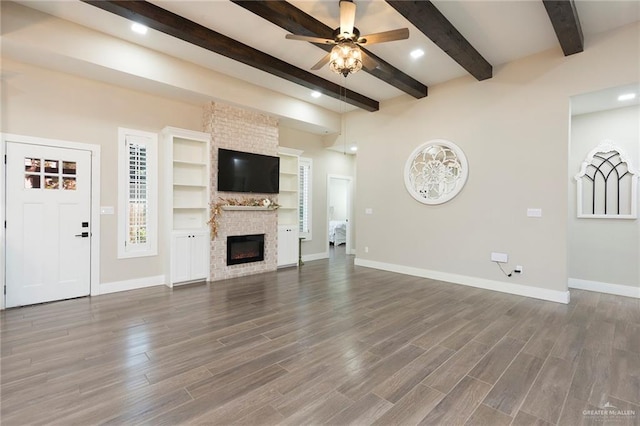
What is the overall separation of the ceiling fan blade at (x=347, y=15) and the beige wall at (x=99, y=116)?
3.49 m

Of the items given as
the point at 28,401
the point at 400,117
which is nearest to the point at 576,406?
the point at 28,401

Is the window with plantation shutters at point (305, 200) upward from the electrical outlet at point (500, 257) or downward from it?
upward

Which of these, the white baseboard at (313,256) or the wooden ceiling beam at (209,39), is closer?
the wooden ceiling beam at (209,39)

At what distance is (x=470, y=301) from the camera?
4383 mm

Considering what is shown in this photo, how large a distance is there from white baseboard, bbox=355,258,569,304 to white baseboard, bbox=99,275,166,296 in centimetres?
422

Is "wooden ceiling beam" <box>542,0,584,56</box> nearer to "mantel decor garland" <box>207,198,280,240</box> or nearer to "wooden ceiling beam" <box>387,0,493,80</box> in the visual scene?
"wooden ceiling beam" <box>387,0,493,80</box>

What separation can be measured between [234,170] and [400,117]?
3.59m

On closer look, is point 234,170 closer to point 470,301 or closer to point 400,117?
point 400,117

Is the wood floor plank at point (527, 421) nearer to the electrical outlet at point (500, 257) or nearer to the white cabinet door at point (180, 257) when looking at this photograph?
the electrical outlet at point (500, 257)

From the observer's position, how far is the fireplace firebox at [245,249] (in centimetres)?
579

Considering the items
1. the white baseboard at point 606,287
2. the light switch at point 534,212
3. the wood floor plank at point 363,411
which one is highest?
the light switch at point 534,212

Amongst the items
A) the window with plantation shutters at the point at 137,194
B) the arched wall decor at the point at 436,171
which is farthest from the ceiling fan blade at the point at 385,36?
the window with plantation shutters at the point at 137,194

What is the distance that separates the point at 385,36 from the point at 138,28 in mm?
3162

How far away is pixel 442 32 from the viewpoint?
3.70m
